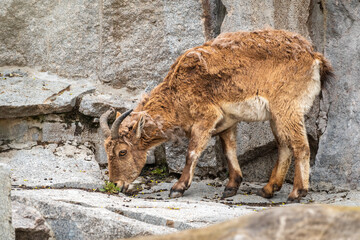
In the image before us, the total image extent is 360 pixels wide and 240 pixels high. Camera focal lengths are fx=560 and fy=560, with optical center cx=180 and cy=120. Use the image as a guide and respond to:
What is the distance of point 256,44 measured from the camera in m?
7.12

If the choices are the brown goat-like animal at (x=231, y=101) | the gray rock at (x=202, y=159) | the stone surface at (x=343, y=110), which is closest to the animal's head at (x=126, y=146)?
the brown goat-like animal at (x=231, y=101)

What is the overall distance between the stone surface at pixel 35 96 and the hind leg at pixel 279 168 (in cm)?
309

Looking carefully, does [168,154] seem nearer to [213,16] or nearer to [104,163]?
[104,163]

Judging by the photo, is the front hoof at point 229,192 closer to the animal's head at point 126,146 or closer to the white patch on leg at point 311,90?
the animal's head at point 126,146

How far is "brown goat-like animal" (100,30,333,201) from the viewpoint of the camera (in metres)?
6.96

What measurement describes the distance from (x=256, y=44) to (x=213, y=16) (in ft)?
5.54

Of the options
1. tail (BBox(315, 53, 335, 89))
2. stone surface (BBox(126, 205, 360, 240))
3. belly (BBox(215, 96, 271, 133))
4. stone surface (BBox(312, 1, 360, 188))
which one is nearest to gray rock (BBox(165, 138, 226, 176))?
belly (BBox(215, 96, 271, 133))

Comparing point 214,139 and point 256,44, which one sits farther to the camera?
point 214,139

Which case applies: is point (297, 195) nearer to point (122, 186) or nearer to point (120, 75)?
point (122, 186)

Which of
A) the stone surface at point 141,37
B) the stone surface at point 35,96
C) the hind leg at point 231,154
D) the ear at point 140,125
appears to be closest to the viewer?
the ear at point 140,125

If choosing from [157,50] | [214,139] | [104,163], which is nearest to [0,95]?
[104,163]

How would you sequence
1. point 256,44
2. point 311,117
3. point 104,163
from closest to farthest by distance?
1. point 256,44
2. point 311,117
3. point 104,163

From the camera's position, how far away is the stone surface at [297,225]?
7.80 feet

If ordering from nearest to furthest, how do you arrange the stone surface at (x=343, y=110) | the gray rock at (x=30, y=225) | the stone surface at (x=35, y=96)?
the gray rock at (x=30, y=225), the stone surface at (x=343, y=110), the stone surface at (x=35, y=96)
